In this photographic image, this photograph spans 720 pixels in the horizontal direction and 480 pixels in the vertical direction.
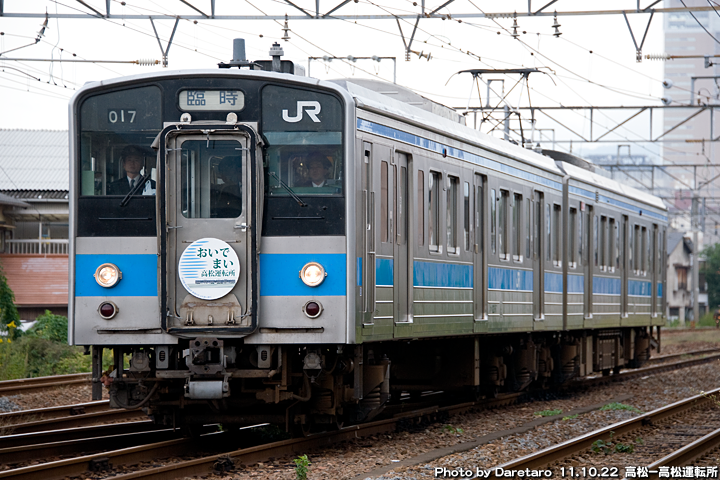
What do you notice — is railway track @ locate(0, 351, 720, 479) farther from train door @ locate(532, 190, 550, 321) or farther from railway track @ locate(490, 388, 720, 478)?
train door @ locate(532, 190, 550, 321)

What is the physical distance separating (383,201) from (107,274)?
2.58 m

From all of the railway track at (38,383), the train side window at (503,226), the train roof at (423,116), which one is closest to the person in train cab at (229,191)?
the train roof at (423,116)

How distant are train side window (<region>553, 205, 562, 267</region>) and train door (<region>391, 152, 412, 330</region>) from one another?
19.3 ft

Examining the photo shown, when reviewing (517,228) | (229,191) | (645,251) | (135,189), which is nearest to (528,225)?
(517,228)

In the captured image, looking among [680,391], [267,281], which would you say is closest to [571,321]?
[680,391]

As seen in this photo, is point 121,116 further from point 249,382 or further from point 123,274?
point 249,382

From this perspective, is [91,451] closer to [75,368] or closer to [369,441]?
[369,441]

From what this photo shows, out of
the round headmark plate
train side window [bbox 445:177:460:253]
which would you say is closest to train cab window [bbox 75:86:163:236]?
the round headmark plate

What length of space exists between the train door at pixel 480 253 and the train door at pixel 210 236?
13.5 ft

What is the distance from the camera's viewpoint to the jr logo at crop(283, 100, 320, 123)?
877cm

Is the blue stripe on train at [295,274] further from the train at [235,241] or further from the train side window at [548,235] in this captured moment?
the train side window at [548,235]

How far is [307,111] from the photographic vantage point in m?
8.78

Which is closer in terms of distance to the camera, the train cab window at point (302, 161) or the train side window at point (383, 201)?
the train cab window at point (302, 161)

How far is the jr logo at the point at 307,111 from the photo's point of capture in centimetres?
877
